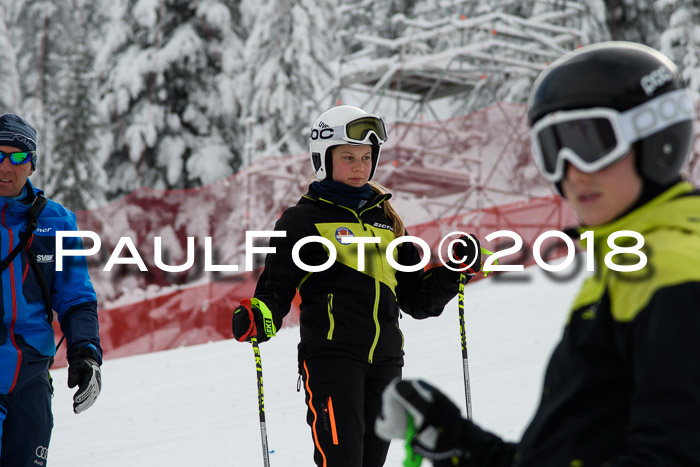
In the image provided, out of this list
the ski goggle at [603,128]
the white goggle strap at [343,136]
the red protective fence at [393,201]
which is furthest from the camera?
the red protective fence at [393,201]

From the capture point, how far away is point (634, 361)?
116 cm

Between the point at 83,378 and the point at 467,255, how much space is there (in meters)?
1.91

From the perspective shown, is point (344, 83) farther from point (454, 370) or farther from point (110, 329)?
point (454, 370)

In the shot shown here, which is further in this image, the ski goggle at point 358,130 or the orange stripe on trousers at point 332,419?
the ski goggle at point 358,130

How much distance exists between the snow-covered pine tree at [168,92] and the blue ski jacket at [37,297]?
1780 centimetres

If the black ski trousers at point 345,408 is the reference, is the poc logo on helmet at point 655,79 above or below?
above

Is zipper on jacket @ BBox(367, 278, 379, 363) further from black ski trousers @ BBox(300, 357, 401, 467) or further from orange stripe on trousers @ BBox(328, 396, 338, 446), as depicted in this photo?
orange stripe on trousers @ BBox(328, 396, 338, 446)

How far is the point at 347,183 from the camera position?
3.77m

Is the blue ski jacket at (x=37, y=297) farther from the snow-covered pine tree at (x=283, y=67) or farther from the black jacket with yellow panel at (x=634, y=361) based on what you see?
the snow-covered pine tree at (x=283, y=67)

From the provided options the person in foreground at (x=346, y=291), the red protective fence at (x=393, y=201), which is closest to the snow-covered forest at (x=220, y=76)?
the red protective fence at (x=393, y=201)

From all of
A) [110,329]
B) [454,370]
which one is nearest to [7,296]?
[454,370]

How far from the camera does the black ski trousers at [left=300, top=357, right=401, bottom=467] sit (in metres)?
3.35

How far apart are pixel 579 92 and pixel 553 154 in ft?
0.40

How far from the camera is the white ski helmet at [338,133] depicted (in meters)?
3.78
